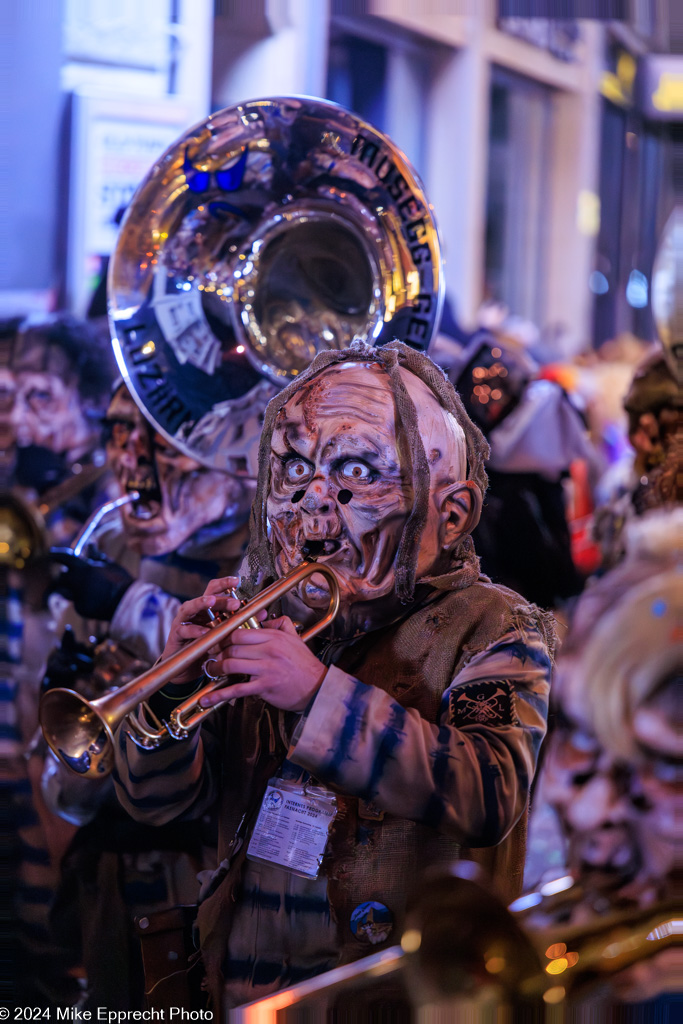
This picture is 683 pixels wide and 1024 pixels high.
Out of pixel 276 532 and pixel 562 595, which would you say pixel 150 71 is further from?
pixel 276 532

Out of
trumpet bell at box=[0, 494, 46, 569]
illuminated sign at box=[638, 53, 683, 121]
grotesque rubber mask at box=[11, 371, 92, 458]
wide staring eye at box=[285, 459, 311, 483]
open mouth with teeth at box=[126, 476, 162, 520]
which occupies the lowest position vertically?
trumpet bell at box=[0, 494, 46, 569]

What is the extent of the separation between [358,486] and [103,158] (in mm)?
5025

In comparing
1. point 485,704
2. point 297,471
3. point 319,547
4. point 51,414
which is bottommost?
point 51,414

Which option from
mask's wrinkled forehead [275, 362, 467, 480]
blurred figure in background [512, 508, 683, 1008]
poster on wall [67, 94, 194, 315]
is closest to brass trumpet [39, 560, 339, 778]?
mask's wrinkled forehead [275, 362, 467, 480]

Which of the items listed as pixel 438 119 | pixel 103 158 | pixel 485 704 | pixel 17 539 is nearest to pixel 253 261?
pixel 485 704

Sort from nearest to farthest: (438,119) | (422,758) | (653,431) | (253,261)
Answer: (422,758)
(253,261)
(653,431)
(438,119)

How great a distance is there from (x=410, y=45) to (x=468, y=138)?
0.91m

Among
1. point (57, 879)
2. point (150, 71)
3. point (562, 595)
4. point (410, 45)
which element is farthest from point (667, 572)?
point (410, 45)

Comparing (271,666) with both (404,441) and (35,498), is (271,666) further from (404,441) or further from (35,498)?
(35,498)

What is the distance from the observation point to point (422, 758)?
1461 mm

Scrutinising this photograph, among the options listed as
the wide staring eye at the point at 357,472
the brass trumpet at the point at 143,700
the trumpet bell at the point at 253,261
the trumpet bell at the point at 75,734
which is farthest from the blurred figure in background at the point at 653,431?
A: the trumpet bell at the point at 75,734

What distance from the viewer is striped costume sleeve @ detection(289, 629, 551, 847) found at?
146 cm

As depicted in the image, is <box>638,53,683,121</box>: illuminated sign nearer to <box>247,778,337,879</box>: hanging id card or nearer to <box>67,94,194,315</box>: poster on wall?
<box>67,94,194,315</box>: poster on wall

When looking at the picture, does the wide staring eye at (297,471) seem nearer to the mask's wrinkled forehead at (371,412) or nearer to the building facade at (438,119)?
the mask's wrinkled forehead at (371,412)
